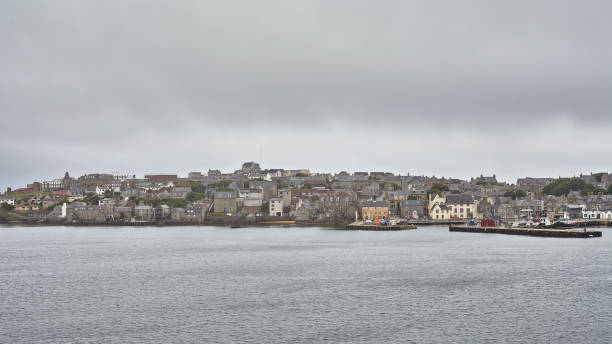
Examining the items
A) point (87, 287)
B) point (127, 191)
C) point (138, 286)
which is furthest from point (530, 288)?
point (127, 191)

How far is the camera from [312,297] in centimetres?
3391

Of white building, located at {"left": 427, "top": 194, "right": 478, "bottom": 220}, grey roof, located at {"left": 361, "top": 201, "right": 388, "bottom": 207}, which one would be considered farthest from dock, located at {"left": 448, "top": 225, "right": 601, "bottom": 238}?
grey roof, located at {"left": 361, "top": 201, "right": 388, "bottom": 207}

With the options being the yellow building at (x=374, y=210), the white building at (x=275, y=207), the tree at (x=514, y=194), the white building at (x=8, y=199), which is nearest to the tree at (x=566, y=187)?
the tree at (x=514, y=194)

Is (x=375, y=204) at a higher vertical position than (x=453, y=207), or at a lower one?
higher

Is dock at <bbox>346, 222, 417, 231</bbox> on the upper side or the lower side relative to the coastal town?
lower

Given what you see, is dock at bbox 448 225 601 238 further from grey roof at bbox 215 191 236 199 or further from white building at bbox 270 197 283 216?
grey roof at bbox 215 191 236 199

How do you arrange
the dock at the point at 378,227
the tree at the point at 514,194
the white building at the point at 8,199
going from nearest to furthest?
the dock at the point at 378,227, the tree at the point at 514,194, the white building at the point at 8,199

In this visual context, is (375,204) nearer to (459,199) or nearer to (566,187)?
(459,199)

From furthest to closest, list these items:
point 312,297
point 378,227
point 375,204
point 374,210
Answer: point 375,204
point 374,210
point 378,227
point 312,297

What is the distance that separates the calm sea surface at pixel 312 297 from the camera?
86.2ft

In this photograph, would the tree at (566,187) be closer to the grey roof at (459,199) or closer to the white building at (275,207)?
the grey roof at (459,199)

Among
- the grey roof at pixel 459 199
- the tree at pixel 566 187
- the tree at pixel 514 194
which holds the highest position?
the tree at pixel 566 187

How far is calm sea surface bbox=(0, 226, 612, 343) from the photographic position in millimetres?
26266

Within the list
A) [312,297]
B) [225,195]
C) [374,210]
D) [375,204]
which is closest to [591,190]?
[375,204]
